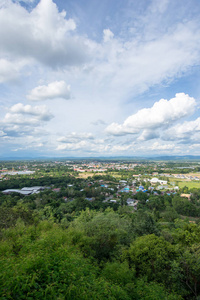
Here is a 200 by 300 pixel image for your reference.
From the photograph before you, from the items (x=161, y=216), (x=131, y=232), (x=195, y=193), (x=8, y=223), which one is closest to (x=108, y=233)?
(x=131, y=232)

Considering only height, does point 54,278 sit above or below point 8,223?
above

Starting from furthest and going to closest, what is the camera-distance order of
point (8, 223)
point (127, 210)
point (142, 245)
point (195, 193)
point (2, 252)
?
point (195, 193), point (127, 210), point (8, 223), point (142, 245), point (2, 252)

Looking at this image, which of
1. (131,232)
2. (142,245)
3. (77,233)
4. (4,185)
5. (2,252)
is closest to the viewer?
(2,252)

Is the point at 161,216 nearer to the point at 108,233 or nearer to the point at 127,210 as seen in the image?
the point at 127,210

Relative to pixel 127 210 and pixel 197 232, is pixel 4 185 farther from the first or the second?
pixel 197 232

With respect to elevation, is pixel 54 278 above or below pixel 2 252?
above

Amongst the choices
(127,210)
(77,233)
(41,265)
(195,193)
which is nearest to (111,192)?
(127,210)

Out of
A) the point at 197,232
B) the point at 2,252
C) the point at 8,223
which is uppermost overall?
the point at 2,252

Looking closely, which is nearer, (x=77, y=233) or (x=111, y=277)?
(x=111, y=277)

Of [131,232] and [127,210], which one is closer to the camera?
[131,232]
